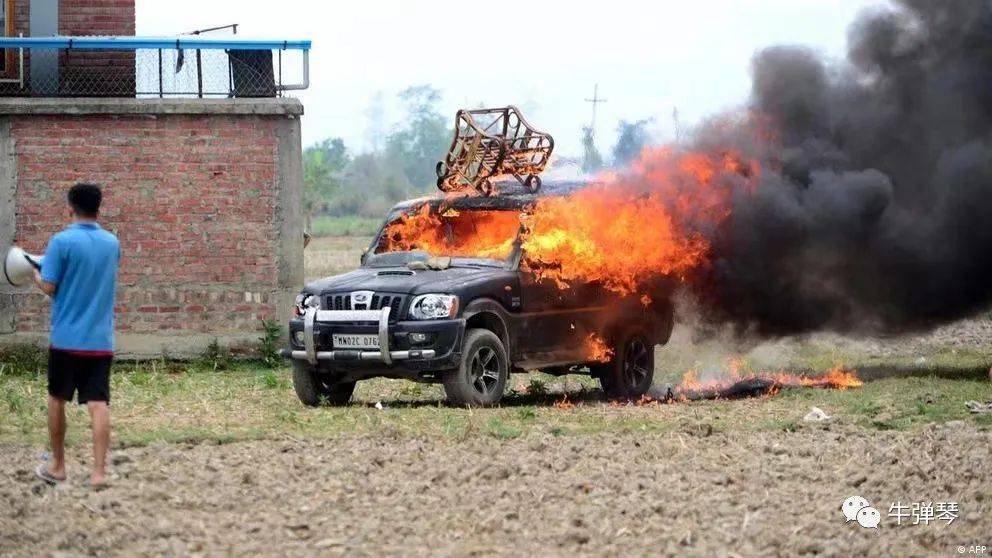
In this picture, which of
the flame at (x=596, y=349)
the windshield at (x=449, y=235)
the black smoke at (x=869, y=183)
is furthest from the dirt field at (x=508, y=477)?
the black smoke at (x=869, y=183)

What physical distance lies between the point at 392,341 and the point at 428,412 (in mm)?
721

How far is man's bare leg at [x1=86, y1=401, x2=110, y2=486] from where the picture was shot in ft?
30.9

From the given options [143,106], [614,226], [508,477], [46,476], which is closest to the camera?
[46,476]

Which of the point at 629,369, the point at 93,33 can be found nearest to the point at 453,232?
the point at 629,369

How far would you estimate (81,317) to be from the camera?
940cm

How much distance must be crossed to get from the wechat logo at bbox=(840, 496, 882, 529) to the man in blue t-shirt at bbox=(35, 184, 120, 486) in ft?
15.1

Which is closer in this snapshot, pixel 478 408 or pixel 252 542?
pixel 252 542

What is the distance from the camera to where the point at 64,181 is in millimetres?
18281

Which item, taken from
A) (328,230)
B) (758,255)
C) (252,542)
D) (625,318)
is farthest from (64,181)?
(328,230)

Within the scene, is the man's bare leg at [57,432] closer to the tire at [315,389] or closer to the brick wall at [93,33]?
the tire at [315,389]

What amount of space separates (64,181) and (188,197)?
1.50 metres

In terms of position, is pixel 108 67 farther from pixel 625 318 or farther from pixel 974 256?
pixel 974 256

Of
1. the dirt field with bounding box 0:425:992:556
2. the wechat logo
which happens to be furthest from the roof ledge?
the wechat logo

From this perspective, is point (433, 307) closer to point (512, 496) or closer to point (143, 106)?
point (512, 496)
